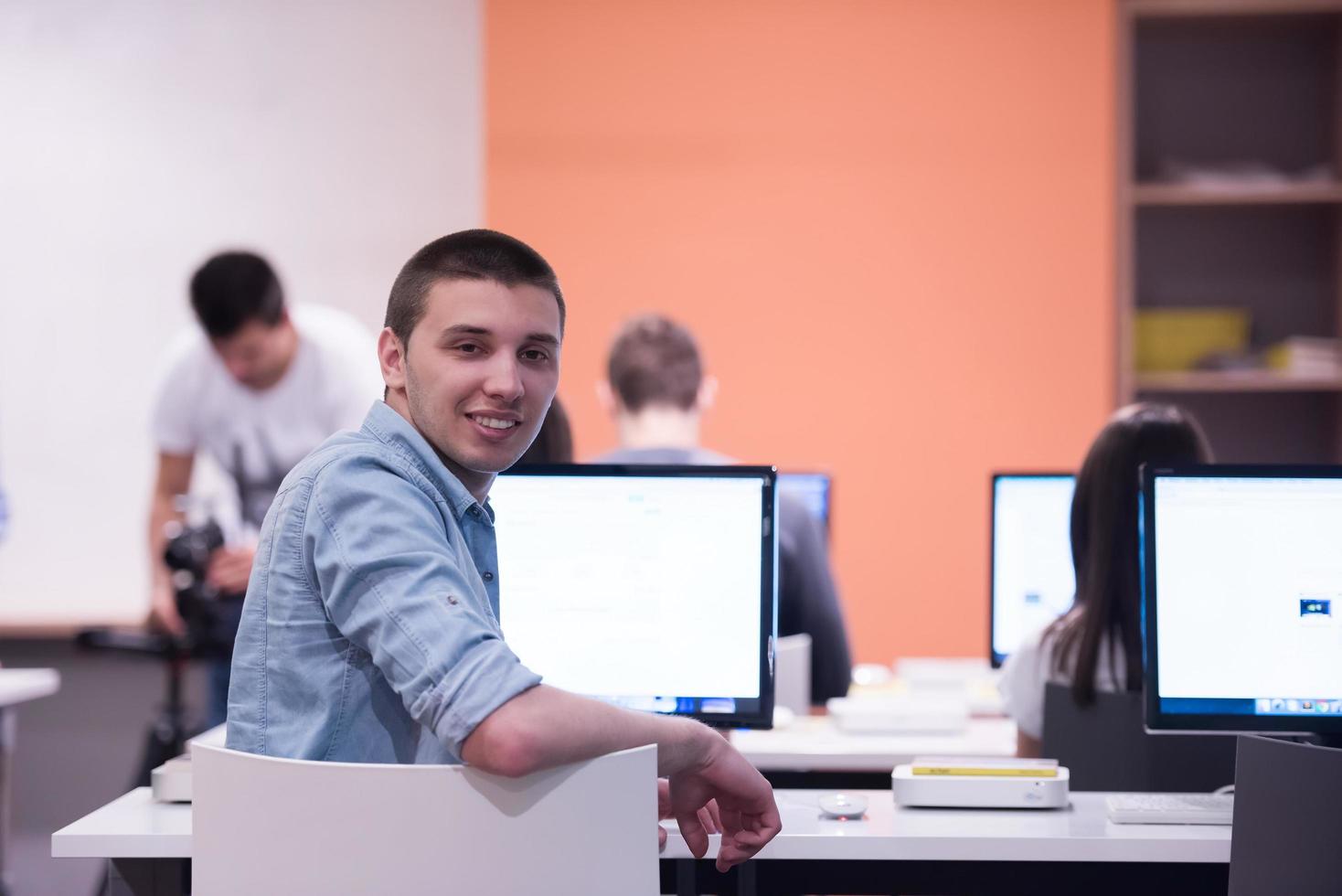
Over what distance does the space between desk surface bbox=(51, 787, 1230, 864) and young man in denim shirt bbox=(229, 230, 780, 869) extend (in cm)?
19

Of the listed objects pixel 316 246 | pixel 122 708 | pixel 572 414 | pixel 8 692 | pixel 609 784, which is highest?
pixel 316 246

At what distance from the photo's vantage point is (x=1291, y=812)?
148 cm

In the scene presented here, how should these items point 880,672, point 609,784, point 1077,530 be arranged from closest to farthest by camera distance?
point 609,784
point 1077,530
point 880,672

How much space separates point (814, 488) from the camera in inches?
143

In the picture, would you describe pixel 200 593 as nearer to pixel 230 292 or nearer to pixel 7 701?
pixel 7 701

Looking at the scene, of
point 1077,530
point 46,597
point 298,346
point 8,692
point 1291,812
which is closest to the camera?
point 1291,812

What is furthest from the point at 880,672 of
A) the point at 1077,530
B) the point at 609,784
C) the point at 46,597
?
the point at 46,597

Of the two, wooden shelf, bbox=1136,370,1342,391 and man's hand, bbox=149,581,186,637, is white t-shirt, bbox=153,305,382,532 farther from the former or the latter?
wooden shelf, bbox=1136,370,1342,391

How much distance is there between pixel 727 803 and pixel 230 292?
2.48m

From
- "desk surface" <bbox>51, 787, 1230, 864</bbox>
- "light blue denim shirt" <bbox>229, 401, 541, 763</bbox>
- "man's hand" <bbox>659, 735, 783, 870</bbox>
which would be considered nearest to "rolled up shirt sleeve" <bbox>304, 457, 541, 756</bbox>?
"light blue denim shirt" <bbox>229, 401, 541, 763</bbox>

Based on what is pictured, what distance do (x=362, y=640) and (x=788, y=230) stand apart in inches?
147

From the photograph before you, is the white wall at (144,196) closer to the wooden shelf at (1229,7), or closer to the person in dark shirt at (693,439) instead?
the person in dark shirt at (693,439)

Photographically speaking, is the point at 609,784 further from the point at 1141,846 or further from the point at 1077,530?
the point at 1077,530

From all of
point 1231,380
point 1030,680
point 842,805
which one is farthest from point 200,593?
point 1231,380
